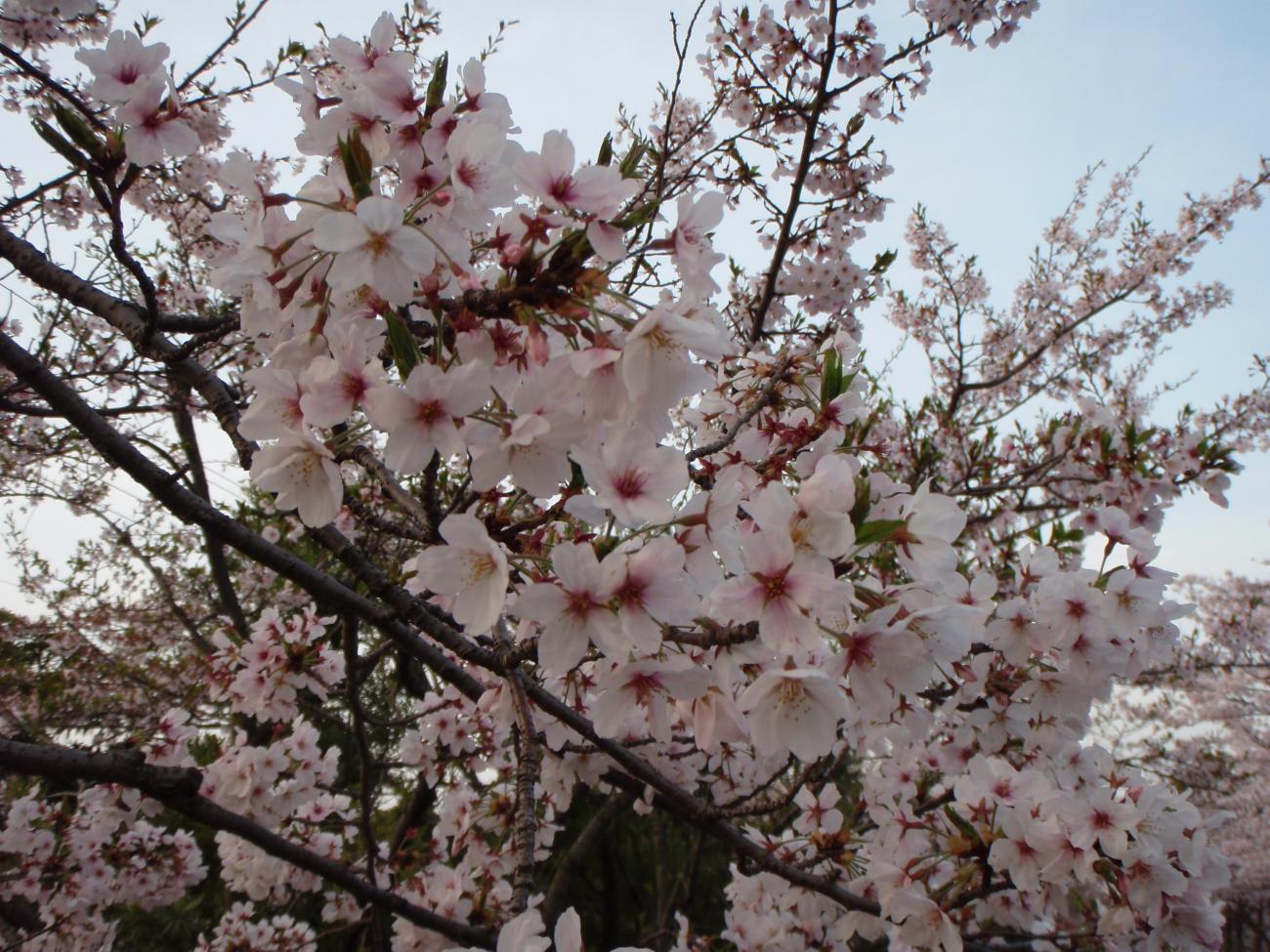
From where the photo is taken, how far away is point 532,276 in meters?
0.98

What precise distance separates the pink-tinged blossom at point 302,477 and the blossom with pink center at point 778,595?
58 cm

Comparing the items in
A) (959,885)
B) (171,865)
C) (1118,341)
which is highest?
(1118,341)

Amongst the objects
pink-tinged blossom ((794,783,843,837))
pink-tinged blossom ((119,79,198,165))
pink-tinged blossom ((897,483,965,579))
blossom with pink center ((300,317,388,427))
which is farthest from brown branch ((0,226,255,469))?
pink-tinged blossom ((794,783,843,837))

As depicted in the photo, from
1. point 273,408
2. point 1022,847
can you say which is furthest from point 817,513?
point 1022,847

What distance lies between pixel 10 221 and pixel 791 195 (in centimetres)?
412

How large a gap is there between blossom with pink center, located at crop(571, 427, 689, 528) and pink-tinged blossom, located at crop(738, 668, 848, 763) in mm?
307

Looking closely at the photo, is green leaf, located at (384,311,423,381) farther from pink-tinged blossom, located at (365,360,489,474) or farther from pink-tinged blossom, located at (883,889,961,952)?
pink-tinged blossom, located at (883,889,961,952)

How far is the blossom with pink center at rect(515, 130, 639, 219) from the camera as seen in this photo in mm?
1000

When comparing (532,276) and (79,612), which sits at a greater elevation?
(79,612)

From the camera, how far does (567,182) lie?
1045 millimetres

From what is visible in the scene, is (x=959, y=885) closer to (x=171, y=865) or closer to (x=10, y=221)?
(x=171, y=865)

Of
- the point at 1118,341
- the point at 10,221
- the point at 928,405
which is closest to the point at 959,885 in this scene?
the point at 928,405

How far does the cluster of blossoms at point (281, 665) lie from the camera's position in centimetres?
266

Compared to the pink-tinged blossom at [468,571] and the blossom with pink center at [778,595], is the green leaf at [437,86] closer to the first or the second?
the pink-tinged blossom at [468,571]
